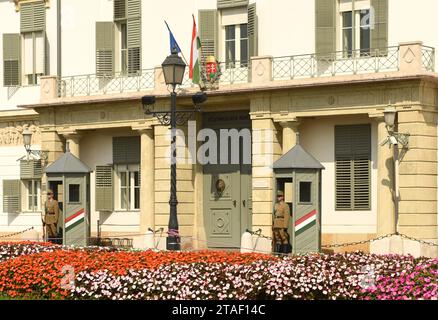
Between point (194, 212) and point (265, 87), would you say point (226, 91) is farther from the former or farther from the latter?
point (194, 212)

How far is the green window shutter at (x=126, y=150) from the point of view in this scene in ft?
130

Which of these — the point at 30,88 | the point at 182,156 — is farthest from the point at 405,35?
the point at 30,88

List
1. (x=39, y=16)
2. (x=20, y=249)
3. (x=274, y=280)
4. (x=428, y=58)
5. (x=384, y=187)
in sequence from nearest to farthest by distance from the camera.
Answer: (x=274, y=280)
(x=20, y=249)
(x=428, y=58)
(x=384, y=187)
(x=39, y=16)

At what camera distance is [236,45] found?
3681 cm

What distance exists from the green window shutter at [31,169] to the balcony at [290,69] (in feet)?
9.19

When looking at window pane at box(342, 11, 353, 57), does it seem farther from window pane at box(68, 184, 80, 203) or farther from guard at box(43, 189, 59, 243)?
guard at box(43, 189, 59, 243)

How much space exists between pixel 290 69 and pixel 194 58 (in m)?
3.31

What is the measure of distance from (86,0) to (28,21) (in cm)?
278

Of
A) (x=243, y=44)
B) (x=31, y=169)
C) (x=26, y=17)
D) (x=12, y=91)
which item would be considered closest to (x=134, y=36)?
(x=243, y=44)

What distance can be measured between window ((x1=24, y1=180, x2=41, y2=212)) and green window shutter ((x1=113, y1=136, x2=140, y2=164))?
12.1ft

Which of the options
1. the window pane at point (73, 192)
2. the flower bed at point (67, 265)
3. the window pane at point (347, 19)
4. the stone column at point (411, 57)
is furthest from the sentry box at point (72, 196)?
the stone column at point (411, 57)

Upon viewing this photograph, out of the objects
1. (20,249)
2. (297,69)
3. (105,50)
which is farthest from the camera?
(105,50)

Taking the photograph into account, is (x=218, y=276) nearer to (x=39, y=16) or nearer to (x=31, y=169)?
(x=31, y=169)

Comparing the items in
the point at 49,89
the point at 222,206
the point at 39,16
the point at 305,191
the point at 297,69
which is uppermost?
the point at 39,16
